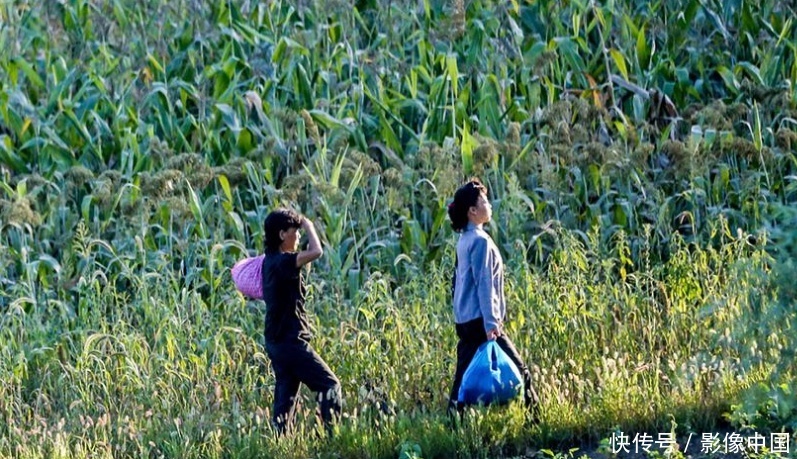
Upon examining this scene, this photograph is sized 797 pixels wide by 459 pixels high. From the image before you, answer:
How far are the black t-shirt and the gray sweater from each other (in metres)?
0.86

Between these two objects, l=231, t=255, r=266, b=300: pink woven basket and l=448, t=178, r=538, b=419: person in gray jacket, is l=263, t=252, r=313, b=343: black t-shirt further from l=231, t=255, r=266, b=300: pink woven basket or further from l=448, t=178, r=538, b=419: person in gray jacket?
l=448, t=178, r=538, b=419: person in gray jacket

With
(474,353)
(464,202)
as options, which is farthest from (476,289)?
(464,202)

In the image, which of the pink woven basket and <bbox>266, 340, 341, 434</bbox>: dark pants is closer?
<bbox>266, 340, 341, 434</bbox>: dark pants

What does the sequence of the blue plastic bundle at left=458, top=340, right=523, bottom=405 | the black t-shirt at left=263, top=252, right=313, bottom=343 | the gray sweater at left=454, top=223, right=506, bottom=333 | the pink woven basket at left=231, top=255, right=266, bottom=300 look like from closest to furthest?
the blue plastic bundle at left=458, top=340, right=523, bottom=405 < the gray sweater at left=454, top=223, right=506, bottom=333 < the black t-shirt at left=263, top=252, right=313, bottom=343 < the pink woven basket at left=231, top=255, right=266, bottom=300

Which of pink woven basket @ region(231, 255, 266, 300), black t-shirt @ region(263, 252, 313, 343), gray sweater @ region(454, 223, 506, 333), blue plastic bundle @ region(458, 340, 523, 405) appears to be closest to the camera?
blue plastic bundle @ region(458, 340, 523, 405)

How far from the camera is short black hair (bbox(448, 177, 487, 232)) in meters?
7.50

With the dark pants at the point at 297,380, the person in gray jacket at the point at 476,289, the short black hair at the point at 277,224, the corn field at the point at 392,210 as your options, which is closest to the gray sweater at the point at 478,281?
the person in gray jacket at the point at 476,289

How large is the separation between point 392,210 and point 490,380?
3.27 meters

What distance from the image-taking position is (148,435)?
25.3 feet

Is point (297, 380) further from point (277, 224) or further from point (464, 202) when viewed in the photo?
point (464, 202)

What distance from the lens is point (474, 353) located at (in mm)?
7590

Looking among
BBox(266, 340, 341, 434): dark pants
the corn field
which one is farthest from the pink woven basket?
the corn field

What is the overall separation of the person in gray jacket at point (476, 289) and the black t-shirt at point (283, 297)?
33.8 inches

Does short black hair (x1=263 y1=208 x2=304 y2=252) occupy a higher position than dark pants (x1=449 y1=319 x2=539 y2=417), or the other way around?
short black hair (x1=263 y1=208 x2=304 y2=252)
